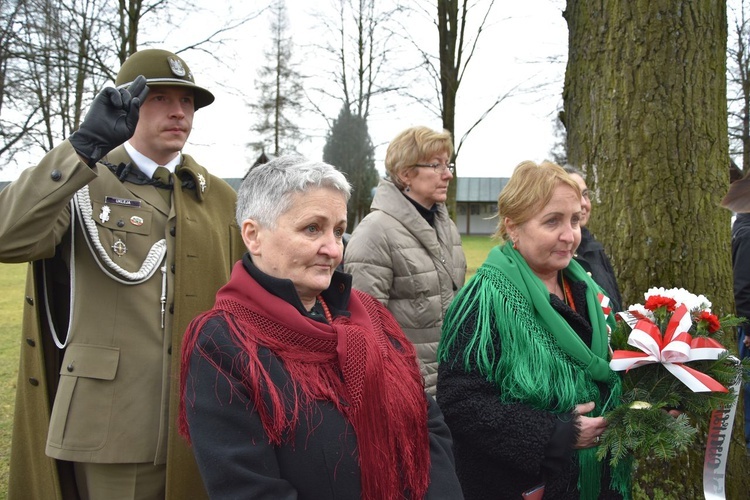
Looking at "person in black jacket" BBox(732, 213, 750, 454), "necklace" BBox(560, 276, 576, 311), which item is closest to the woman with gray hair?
"necklace" BBox(560, 276, 576, 311)

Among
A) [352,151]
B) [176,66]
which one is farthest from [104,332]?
[352,151]

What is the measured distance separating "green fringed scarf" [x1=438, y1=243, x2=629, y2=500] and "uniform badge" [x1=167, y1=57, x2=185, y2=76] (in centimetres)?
144

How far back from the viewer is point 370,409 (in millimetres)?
1771

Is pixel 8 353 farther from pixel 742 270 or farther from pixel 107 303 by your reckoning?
pixel 742 270

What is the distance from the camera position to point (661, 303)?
96.4 inches

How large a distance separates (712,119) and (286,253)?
9.32ft

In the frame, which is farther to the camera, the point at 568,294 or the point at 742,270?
the point at 742,270

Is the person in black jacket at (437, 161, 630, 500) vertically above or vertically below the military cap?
below

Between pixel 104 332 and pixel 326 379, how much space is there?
0.96 meters

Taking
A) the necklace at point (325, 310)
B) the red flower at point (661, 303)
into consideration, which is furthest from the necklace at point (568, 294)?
the necklace at point (325, 310)

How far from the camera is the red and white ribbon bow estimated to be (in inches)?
89.2

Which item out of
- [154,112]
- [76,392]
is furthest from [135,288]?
[154,112]

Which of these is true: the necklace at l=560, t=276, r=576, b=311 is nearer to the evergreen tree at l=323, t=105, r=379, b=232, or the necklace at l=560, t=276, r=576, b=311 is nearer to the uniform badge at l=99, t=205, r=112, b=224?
the uniform badge at l=99, t=205, r=112, b=224

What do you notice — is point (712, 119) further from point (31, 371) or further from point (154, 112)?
point (31, 371)
